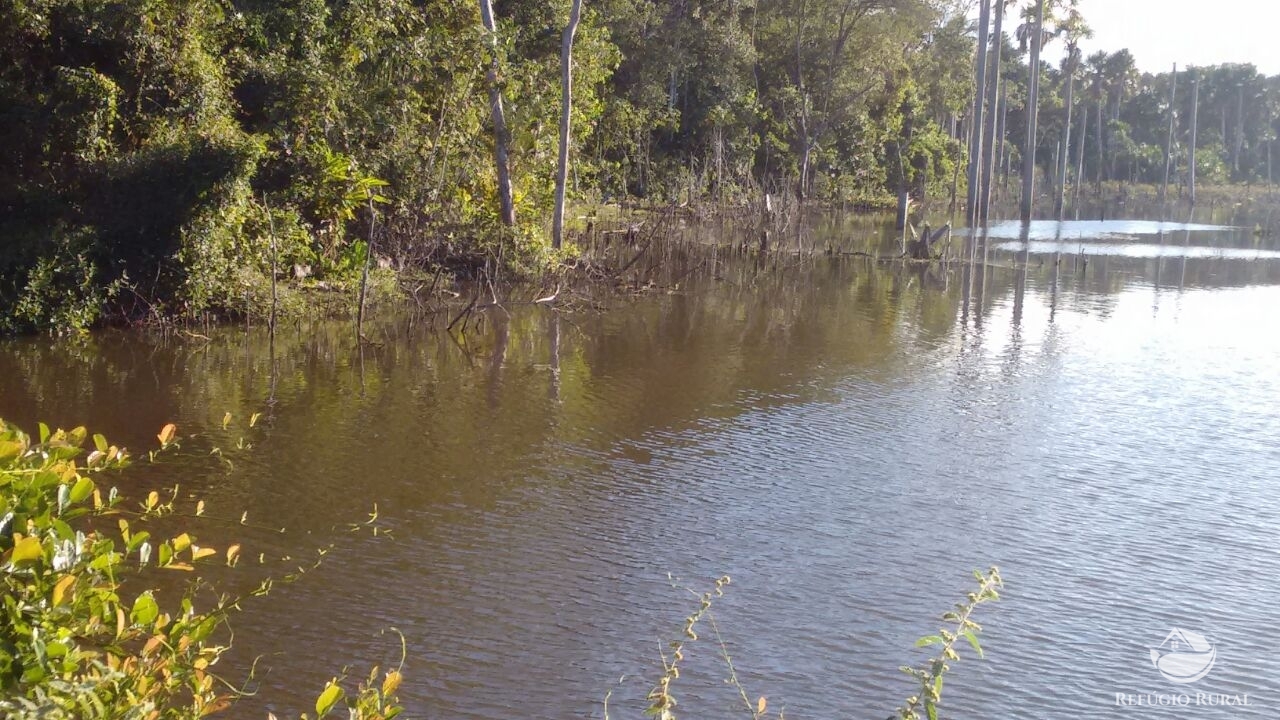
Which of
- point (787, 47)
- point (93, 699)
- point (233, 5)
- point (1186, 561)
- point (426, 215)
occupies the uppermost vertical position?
point (787, 47)

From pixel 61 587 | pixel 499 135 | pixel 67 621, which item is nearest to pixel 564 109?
pixel 499 135

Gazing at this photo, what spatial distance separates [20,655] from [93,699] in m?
0.23

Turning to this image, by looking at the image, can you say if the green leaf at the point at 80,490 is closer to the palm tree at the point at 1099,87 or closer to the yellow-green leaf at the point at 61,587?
the yellow-green leaf at the point at 61,587

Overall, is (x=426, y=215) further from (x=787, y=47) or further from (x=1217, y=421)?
(x=787, y=47)

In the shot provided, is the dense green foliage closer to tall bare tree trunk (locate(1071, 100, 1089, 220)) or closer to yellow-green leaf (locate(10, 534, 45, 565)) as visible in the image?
yellow-green leaf (locate(10, 534, 45, 565))

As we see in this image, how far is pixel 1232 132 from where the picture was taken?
255 feet

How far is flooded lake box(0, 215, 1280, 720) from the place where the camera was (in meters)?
5.91

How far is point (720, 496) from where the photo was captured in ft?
28.6

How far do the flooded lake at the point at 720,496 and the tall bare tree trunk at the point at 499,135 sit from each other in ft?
12.0

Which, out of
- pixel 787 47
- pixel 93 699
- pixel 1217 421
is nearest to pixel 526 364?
pixel 1217 421

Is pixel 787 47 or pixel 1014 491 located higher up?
pixel 787 47

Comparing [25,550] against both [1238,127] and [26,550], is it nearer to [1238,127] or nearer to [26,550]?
[26,550]

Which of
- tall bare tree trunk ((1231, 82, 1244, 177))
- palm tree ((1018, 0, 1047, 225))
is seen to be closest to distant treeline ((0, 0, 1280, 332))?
palm tree ((1018, 0, 1047, 225))

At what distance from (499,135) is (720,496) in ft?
38.9
